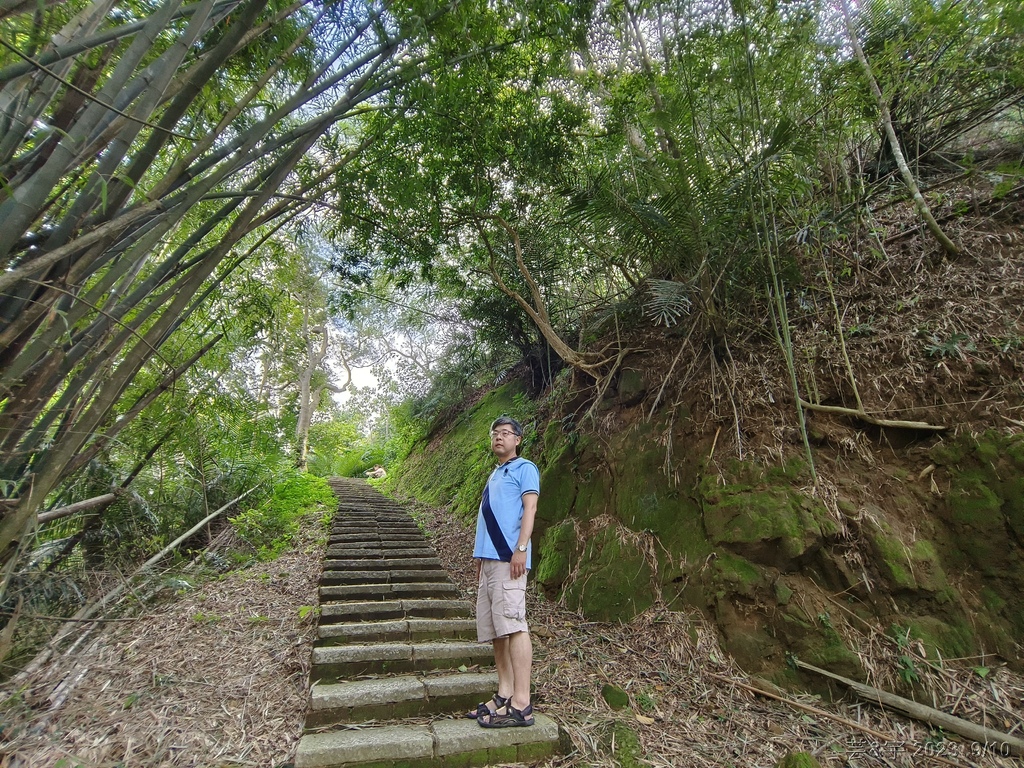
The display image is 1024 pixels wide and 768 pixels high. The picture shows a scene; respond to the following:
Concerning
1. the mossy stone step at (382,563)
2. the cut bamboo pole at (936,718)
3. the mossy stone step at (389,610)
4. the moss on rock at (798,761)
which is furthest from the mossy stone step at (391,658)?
the cut bamboo pole at (936,718)

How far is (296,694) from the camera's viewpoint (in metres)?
2.47

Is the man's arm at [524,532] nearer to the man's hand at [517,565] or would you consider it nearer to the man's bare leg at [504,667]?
Result: the man's hand at [517,565]

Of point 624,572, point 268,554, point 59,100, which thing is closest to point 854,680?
point 624,572

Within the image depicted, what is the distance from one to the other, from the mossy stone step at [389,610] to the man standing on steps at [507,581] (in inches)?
41.1

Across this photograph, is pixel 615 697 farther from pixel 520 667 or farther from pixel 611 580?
pixel 611 580

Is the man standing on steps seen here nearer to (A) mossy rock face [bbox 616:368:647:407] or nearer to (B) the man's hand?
(B) the man's hand

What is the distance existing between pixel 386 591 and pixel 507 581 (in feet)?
5.73

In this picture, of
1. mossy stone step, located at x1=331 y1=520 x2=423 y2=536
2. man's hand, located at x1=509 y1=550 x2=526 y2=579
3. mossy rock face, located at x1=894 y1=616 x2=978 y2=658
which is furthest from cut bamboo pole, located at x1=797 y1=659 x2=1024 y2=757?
mossy stone step, located at x1=331 y1=520 x2=423 y2=536

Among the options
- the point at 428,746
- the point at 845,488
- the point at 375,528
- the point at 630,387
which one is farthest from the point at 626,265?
the point at 375,528

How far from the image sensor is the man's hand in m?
2.21

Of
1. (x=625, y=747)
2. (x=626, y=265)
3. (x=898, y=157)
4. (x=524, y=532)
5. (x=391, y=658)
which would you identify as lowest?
(x=625, y=747)

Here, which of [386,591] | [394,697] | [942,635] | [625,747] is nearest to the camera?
[625,747]

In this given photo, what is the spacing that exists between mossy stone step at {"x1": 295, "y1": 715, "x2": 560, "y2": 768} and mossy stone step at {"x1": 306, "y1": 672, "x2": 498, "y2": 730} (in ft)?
0.31

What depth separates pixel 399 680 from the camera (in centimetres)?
250
